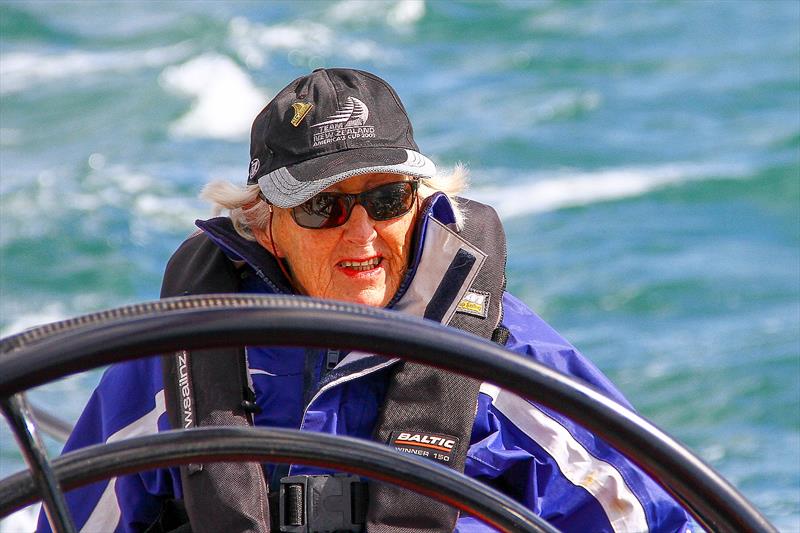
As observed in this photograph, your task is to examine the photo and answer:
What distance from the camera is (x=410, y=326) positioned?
3.96ft

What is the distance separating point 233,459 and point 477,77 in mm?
11036

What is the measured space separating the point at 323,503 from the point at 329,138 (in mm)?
675

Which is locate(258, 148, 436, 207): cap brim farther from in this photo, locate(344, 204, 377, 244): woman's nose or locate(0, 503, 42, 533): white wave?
locate(0, 503, 42, 533): white wave

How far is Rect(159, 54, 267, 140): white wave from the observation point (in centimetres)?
1121

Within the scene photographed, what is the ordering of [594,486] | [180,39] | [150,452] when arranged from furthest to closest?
[180,39]
[594,486]
[150,452]

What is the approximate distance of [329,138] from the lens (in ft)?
8.10

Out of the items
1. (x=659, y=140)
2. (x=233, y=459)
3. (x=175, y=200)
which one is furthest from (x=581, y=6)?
(x=233, y=459)

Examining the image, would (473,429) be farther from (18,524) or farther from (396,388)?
(18,524)

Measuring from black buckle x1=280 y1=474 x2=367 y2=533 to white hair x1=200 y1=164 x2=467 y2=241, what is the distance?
538mm

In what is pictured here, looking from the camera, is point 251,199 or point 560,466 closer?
point 560,466

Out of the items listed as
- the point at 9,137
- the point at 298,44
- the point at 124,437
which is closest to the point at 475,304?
the point at 124,437

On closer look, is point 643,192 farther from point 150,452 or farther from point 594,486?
point 150,452

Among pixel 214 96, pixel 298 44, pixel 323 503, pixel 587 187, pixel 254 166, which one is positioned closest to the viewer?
pixel 323 503

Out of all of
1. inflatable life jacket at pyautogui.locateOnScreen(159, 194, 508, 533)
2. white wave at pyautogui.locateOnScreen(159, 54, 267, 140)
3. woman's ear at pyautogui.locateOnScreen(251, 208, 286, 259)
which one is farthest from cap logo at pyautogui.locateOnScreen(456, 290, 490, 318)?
white wave at pyautogui.locateOnScreen(159, 54, 267, 140)
